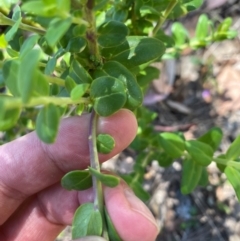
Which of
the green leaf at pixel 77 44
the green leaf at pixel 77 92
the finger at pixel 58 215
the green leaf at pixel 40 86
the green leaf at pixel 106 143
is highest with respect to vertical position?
the green leaf at pixel 40 86

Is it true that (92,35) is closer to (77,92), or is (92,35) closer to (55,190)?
(77,92)

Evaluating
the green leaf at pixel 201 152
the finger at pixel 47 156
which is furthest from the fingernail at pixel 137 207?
the green leaf at pixel 201 152

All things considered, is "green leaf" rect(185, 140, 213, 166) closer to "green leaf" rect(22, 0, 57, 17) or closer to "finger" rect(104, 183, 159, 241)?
"finger" rect(104, 183, 159, 241)

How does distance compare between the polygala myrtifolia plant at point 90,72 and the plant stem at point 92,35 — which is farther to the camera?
the plant stem at point 92,35

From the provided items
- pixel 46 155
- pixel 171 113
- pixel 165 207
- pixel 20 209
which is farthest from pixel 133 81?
pixel 171 113

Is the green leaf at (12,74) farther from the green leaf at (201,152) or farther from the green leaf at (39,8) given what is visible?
the green leaf at (201,152)

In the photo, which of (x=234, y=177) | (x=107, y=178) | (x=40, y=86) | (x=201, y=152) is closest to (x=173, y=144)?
(x=201, y=152)

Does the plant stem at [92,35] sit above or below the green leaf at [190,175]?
above

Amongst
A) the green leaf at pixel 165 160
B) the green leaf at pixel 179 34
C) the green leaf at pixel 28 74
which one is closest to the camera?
the green leaf at pixel 28 74
